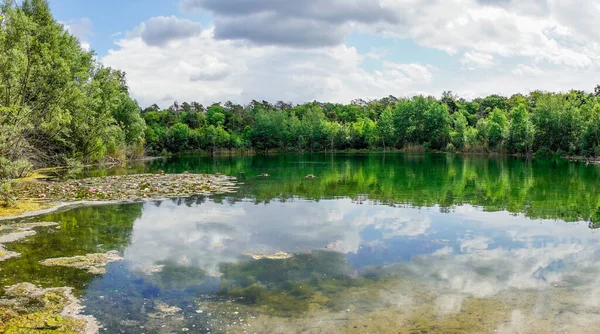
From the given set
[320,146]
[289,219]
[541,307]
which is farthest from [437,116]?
[541,307]

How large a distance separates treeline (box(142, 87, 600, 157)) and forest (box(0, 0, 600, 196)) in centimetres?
22

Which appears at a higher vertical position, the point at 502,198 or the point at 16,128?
the point at 16,128

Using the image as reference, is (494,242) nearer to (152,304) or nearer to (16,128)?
(152,304)

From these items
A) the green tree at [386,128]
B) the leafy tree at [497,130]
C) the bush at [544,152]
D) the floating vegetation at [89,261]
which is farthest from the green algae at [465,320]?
the green tree at [386,128]

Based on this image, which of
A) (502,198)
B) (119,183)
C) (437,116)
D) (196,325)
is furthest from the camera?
(437,116)

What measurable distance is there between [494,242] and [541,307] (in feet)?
18.3

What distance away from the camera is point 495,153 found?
258 ft

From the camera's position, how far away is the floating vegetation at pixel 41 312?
301 inches

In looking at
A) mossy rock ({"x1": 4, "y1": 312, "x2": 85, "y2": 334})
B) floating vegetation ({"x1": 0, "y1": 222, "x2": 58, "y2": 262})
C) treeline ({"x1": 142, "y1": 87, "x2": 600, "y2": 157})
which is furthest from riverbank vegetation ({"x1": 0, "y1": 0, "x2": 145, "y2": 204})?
treeline ({"x1": 142, "y1": 87, "x2": 600, "y2": 157})

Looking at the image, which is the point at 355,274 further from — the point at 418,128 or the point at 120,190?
the point at 418,128

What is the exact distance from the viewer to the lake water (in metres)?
8.29

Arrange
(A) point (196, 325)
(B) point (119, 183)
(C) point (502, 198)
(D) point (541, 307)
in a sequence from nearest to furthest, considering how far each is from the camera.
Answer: (A) point (196, 325) → (D) point (541, 307) → (C) point (502, 198) → (B) point (119, 183)

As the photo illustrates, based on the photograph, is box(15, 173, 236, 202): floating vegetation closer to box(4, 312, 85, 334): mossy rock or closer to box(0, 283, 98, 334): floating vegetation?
box(0, 283, 98, 334): floating vegetation

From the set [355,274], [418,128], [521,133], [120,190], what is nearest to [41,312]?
[355,274]
